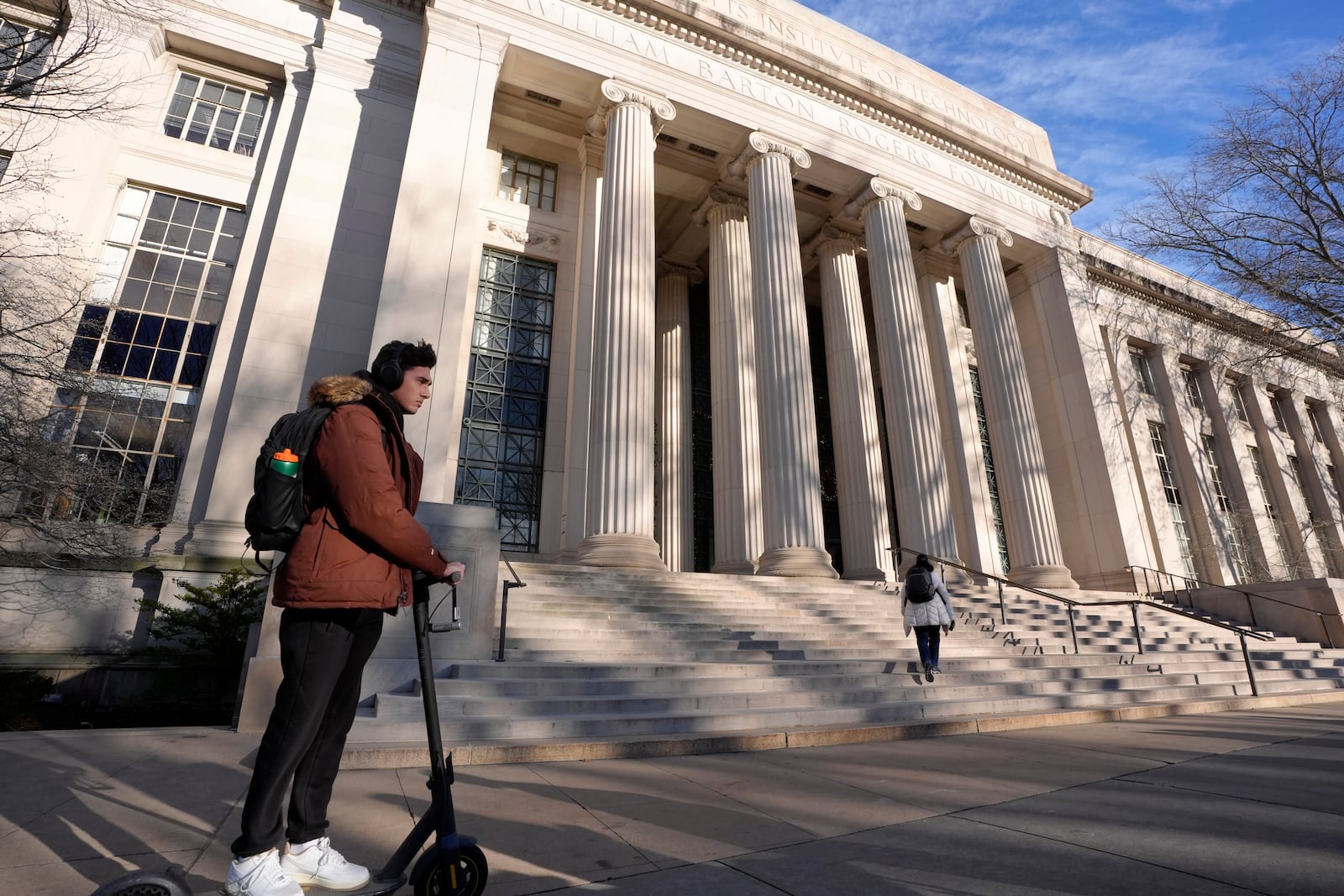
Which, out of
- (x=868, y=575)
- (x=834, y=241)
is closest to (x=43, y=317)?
(x=868, y=575)

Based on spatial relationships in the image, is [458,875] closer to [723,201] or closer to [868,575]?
[868,575]

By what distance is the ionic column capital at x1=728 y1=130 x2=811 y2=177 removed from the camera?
16234mm

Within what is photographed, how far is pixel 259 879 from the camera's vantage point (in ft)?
6.23

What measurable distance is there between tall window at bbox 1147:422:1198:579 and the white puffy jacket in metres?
18.4

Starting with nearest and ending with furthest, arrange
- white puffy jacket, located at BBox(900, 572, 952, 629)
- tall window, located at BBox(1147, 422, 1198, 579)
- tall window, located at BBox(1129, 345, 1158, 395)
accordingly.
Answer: white puffy jacket, located at BBox(900, 572, 952, 629)
tall window, located at BBox(1147, 422, 1198, 579)
tall window, located at BBox(1129, 345, 1158, 395)

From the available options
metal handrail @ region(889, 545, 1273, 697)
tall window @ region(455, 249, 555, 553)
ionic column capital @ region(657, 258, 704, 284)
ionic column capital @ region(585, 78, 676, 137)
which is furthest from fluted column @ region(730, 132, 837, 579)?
tall window @ region(455, 249, 555, 553)

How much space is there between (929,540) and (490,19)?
51.3ft

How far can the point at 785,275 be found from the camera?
15367 mm

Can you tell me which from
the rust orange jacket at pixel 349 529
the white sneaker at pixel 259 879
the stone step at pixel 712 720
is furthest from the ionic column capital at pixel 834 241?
the white sneaker at pixel 259 879

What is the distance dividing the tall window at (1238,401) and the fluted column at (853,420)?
19.3 metres

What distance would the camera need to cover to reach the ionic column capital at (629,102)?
14.9 metres

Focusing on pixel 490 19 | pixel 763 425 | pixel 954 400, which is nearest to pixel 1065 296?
pixel 954 400

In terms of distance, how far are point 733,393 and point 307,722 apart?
14.4 m

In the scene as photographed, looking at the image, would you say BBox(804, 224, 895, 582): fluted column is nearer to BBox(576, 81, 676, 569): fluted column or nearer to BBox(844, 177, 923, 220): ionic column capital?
BBox(844, 177, 923, 220): ionic column capital
